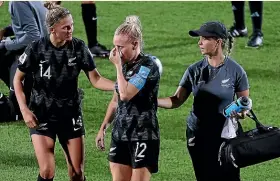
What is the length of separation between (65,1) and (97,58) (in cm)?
421

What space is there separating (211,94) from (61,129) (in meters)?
1.41

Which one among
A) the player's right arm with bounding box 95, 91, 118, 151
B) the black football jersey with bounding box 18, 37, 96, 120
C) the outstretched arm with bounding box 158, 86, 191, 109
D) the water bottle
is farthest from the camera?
the black football jersey with bounding box 18, 37, 96, 120

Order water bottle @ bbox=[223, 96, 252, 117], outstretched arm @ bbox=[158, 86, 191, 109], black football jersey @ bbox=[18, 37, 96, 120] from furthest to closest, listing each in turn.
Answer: black football jersey @ bbox=[18, 37, 96, 120] → outstretched arm @ bbox=[158, 86, 191, 109] → water bottle @ bbox=[223, 96, 252, 117]

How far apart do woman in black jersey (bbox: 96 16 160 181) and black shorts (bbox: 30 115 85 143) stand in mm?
726

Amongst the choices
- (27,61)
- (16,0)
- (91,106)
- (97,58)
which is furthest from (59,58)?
(97,58)

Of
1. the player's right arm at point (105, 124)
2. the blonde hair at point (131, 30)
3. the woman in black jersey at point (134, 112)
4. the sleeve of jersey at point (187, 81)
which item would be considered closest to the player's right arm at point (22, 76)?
the player's right arm at point (105, 124)

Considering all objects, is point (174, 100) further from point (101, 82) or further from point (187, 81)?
point (101, 82)

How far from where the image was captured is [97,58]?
48.3 ft

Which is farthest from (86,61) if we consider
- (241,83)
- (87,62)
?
(241,83)

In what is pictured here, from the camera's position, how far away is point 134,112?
293 inches

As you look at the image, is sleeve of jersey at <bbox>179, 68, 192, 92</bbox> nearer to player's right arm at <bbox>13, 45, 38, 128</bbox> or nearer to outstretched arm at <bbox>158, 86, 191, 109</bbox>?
outstretched arm at <bbox>158, 86, 191, 109</bbox>

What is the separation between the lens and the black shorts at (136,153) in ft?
24.3

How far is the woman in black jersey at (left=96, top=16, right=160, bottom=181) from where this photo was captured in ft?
24.2

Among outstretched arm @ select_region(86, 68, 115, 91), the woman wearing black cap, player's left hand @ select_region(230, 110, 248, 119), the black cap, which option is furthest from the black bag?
outstretched arm @ select_region(86, 68, 115, 91)
